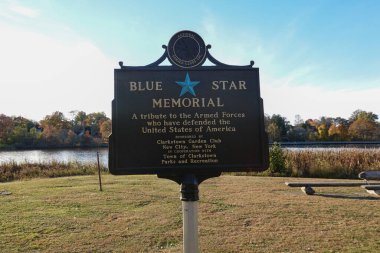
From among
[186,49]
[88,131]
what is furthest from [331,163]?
[88,131]

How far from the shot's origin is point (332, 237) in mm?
5832

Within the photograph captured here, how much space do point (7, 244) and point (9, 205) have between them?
3.25 meters

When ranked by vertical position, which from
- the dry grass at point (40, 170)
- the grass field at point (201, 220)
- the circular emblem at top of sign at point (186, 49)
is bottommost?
the grass field at point (201, 220)

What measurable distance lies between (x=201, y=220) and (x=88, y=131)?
76.3 metres

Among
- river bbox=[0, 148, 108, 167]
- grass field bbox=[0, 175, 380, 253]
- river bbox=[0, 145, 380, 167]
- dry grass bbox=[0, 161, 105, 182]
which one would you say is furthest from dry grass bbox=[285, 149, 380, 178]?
river bbox=[0, 148, 108, 167]

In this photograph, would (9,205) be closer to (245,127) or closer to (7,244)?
(7,244)

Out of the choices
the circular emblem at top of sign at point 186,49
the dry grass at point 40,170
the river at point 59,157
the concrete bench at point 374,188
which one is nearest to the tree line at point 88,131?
the river at point 59,157

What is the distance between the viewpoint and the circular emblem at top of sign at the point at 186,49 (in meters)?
4.18

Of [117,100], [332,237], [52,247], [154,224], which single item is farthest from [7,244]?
[332,237]

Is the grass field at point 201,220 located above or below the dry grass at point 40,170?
below

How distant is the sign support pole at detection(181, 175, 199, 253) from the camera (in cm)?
416

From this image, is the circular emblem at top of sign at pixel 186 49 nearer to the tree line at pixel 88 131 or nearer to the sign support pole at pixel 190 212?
the sign support pole at pixel 190 212

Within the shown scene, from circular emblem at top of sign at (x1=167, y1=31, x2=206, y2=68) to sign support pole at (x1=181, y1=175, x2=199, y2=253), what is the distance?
1.28 metres

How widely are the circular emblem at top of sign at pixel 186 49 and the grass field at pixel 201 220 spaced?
275 cm
